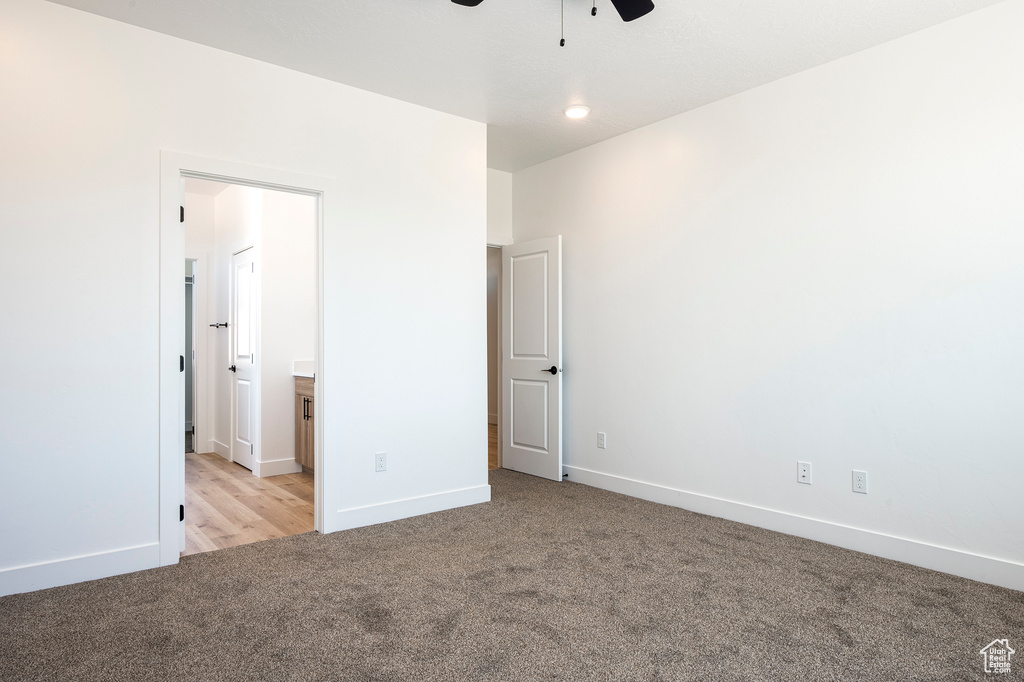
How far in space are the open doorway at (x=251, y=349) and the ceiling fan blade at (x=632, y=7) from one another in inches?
121

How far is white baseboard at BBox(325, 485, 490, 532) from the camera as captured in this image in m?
3.67

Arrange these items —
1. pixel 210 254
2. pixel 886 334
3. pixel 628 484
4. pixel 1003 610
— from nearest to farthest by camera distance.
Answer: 1. pixel 1003 610
2. pixel 886 334
3. pixel 628 484
4. pixel 210 254

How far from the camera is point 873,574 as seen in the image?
293 cm

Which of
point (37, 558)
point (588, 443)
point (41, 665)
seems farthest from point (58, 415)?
point (588, 443)

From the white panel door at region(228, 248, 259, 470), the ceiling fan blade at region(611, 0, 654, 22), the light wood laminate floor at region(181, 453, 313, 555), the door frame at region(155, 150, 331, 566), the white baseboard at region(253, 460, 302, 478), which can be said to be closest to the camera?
the ceiling fan blade at region(611, 0, 654, 22)

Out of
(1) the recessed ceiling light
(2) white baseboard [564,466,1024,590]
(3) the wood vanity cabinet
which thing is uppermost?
(1) the recessed ceiling light

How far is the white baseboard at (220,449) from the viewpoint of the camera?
5981 millimetres

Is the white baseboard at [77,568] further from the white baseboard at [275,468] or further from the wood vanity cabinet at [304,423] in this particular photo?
the white baseboard at [275,468]

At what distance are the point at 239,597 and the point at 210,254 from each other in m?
4.66

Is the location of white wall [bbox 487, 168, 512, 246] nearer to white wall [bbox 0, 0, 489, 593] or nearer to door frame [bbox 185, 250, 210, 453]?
white wall [bbox 0, 0, 489, 593]

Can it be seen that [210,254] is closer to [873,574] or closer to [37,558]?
[37,558]

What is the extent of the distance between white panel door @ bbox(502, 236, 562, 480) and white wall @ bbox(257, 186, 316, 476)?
173 centimetres

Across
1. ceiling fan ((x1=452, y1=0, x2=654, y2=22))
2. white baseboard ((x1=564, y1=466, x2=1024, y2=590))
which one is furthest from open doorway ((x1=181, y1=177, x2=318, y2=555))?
ceiling fan ((x1=452, y1=0, x2=654, y2=22))

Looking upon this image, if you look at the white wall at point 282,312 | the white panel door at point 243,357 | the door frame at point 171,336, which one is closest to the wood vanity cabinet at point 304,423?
the white wall at point 282,312
